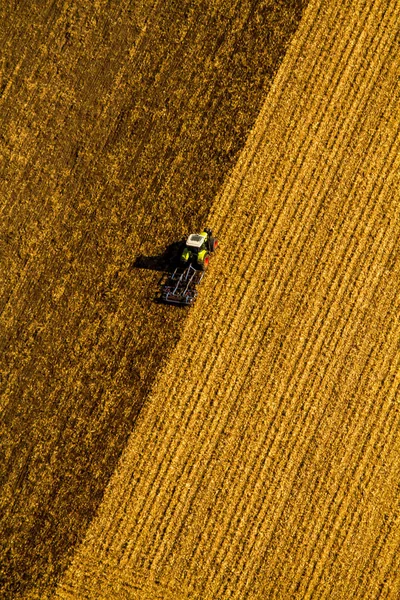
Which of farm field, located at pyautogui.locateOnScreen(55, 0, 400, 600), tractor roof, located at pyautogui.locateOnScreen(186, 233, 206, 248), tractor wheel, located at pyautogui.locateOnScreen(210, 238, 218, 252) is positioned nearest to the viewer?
tractor roof, located at pyautogui.locateOnScreen(186, 233, 206, 248)

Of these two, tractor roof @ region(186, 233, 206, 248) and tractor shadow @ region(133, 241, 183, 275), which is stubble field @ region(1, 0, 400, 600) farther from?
tractor roof @ region(186, 233, 206, 248)

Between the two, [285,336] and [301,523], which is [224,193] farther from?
[301,523]

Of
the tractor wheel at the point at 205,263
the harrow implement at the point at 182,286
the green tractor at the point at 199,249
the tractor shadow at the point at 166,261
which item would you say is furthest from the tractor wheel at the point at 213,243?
the tractor shadow at the point at 166,261

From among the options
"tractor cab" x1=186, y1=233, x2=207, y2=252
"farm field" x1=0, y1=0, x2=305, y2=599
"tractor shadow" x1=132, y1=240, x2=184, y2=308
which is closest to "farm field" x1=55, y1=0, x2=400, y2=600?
"farm field" x1=0, y1=0, x2=305, y2=599

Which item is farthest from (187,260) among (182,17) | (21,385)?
(182,17)

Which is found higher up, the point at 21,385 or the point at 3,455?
the point at 21,385

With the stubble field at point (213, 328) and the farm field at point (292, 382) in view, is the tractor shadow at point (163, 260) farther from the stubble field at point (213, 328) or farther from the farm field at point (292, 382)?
the farm field at point (292, 382)
